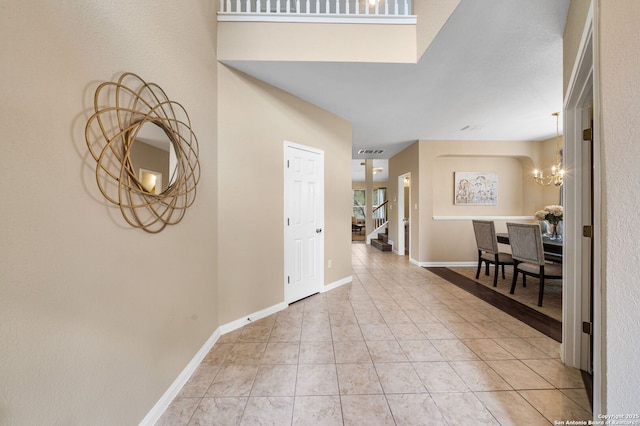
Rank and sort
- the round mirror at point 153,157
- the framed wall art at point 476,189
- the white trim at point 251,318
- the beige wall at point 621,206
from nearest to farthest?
the beige wall at point 621,206, the round mirror at point 153,157, the white trim at point 251,318, the framed wall art at point 476,189

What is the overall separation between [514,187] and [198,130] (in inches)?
246

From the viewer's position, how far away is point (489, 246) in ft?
12.8

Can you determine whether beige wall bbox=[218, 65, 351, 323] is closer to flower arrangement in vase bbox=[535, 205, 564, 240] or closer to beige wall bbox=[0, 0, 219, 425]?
beige wall bbox=[0, 0, 219, 425]

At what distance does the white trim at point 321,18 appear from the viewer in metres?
2.36

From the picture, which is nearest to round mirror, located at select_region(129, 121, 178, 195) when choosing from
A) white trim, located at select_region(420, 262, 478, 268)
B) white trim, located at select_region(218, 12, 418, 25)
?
white trim, located at select_region(218, 12, 418, 25)

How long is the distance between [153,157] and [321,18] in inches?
84.0

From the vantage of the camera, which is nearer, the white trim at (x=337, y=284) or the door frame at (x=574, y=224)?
the door frame at (x=574, y=224)

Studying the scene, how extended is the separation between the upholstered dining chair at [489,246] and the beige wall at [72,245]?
4.30 metres

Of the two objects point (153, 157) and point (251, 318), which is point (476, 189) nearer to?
point (251, 318)

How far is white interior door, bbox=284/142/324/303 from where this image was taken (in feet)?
9.73

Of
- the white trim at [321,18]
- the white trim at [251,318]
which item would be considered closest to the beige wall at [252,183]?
the white trim at [251,318]

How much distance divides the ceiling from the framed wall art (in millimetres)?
1124

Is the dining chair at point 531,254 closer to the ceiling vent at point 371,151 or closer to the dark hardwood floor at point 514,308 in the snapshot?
the dark hardwood floor at point 514,308

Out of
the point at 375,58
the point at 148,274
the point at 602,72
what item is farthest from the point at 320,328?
the point at 375,58
